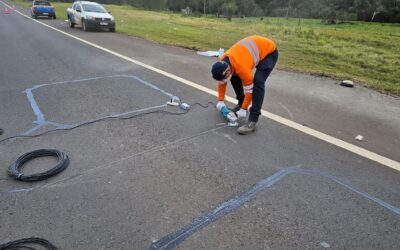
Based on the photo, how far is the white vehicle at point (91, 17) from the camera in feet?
57.9

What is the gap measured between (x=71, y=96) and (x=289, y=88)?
474 cm

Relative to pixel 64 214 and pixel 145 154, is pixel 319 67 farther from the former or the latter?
pixel 64 214

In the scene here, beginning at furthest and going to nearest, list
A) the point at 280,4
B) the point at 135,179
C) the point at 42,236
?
the point at 280,4
the point at 135,179
the point at 42,236

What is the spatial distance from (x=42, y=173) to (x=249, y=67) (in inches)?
118

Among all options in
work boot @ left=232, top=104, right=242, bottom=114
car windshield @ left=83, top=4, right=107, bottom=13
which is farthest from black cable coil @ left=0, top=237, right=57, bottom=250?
car windshield @ left=83, top=4, right=107, bottom=13

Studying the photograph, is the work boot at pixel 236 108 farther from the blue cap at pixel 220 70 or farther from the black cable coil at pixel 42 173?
the black cable coil at pixel 42 173

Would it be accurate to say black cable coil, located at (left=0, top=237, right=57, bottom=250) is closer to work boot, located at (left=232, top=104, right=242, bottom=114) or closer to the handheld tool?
the handheld tool

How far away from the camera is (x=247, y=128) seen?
15.4ft

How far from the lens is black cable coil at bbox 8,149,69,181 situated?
3.43 meters

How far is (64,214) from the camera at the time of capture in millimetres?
2930

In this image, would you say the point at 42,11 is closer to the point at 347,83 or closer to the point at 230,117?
the point at 347,83

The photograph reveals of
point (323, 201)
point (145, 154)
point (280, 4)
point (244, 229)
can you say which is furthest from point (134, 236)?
point (280, 4)

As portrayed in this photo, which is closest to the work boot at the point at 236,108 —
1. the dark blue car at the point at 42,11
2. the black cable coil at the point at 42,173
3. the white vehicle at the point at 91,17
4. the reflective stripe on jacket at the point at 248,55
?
the reflective stripe on jacket at the point at 248,55

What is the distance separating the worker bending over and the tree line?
6188 cm
